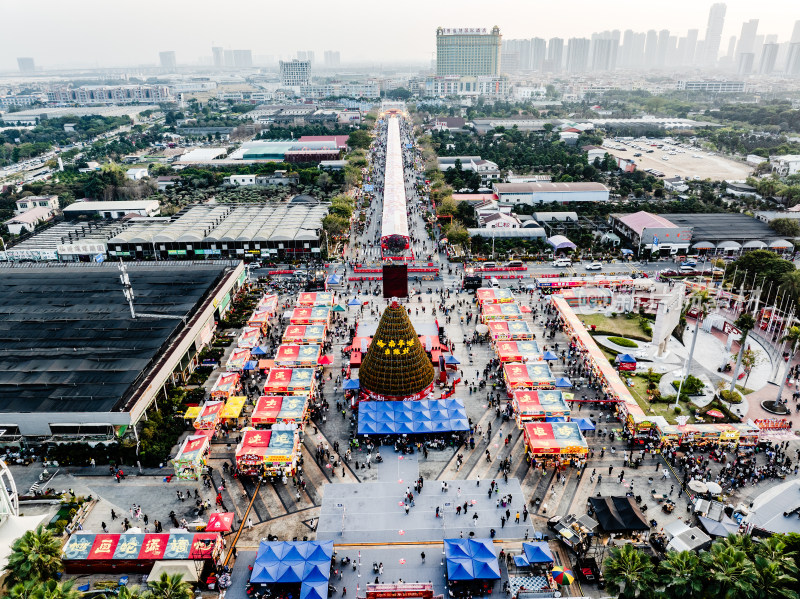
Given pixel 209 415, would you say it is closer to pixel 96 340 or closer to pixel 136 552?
pixel 136 552

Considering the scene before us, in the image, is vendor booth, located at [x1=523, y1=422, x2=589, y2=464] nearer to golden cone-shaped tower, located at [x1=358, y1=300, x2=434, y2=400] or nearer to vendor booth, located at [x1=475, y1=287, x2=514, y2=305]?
golden cone-shaped tower, located at [x1=358, y1=300, x2=434, y2=400]

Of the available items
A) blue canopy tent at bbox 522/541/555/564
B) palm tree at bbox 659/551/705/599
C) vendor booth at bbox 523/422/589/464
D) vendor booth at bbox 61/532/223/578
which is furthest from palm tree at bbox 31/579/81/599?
vendor booth at bbox 523/422/589/464

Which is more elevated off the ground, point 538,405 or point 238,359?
point 238,359

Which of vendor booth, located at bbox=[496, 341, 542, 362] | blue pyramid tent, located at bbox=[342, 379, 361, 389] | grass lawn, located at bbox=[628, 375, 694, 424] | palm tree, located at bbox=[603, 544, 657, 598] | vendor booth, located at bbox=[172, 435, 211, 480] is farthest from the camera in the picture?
vendor booth, located at bbox=[496, 341, 542, 362]

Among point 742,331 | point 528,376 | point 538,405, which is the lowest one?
point 538,405

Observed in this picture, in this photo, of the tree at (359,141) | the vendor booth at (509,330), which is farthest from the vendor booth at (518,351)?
the tree at (359,141)

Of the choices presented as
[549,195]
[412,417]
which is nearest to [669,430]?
[412,417]

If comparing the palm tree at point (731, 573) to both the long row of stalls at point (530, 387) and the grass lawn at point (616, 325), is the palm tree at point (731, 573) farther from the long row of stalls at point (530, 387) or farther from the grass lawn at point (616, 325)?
the grass lawn at point (616, 325)
